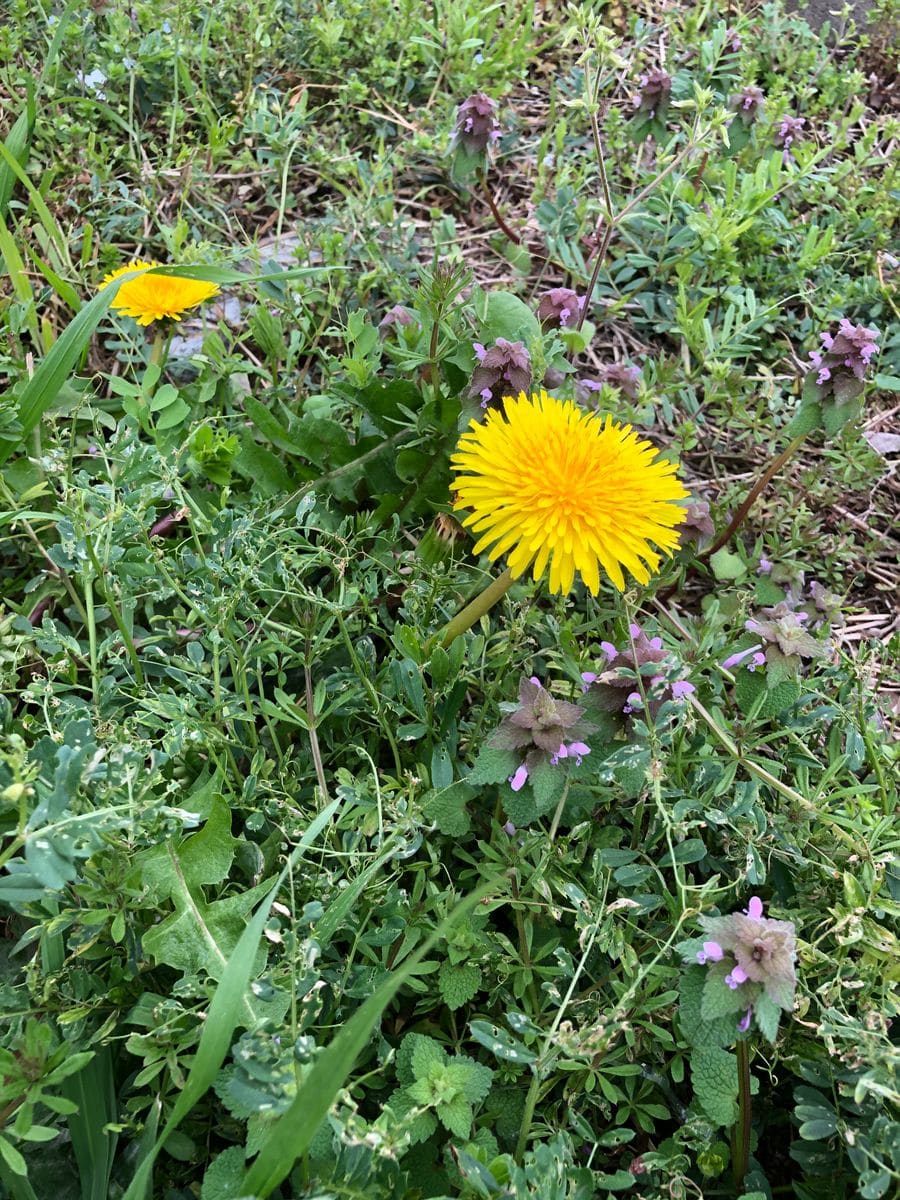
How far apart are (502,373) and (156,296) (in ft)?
2.71

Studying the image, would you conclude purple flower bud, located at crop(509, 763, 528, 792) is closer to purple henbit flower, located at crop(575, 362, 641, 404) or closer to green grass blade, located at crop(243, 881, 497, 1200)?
green grass blade, located at crop(243, 881, 497, 1200)

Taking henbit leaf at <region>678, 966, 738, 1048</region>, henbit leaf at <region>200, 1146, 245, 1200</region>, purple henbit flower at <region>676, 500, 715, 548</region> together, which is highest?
purple henbit flower at <region>676, 500, 715, 548</region>

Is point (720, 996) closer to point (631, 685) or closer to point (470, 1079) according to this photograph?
point (470, 1079)

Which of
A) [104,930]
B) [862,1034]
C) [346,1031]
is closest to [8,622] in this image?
[104,930]

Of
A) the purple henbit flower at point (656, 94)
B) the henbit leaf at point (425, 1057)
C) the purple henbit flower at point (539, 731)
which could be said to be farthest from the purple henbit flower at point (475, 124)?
the henbit leaf at point (425, 1057)

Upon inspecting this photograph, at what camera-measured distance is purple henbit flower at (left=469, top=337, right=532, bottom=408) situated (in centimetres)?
162

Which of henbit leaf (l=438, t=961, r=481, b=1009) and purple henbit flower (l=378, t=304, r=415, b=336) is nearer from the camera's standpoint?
henbit leaf (l=438, t=961, r=481, b=1009)

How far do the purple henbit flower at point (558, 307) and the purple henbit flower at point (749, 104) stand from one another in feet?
3.22

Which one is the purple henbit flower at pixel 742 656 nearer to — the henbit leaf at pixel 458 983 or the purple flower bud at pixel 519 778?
the purple flower bud at pixel 519 778

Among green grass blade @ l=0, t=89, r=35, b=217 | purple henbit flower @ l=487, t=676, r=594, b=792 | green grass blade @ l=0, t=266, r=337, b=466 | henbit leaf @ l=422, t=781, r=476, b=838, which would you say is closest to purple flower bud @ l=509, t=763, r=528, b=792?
purple henbit flower @ l=487, t=676, r=594, b=792

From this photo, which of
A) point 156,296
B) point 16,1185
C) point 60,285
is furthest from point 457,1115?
point 60,285

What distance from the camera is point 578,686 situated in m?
1.60

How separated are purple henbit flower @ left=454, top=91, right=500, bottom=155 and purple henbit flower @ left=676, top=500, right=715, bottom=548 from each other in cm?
112

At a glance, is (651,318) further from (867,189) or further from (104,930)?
(104,930)
